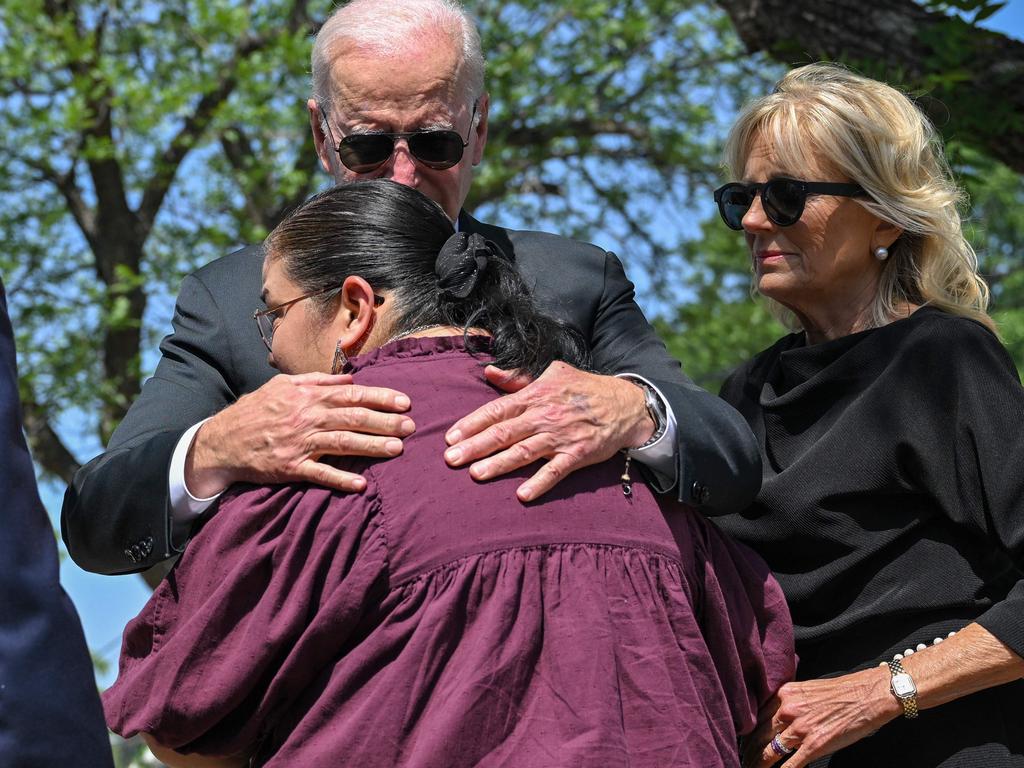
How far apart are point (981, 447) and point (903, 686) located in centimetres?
46

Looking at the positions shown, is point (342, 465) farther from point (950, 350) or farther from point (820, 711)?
point (950, 350)

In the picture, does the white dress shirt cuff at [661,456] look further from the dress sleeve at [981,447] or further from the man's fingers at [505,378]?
the dress sleeve at [981,447]

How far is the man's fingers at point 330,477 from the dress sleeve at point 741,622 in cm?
57

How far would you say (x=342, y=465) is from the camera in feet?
6.31

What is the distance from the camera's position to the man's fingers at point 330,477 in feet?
6.10

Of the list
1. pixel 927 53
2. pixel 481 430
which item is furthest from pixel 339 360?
pixel 927 53

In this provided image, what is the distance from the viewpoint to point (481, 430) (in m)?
1.91

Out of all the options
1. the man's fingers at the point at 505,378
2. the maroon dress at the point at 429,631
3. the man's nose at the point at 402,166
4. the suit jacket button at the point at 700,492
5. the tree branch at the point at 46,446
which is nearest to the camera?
the maroon dress at the point at 429,631

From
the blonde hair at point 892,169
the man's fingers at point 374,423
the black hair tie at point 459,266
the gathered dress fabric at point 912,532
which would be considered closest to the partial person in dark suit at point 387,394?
the man's fingers at point 374,423

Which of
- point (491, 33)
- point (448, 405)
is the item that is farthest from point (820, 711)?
point (491, 33)

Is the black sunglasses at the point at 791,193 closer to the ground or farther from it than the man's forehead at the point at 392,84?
closer to the ground

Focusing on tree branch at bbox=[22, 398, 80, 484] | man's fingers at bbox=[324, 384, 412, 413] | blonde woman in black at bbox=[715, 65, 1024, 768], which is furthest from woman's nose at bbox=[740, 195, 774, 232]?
tree branch at bbox=[22, 398, 80, 484]

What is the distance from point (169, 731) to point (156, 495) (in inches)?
17.2

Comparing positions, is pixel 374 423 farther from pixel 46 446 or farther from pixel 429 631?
pixel 46 446
